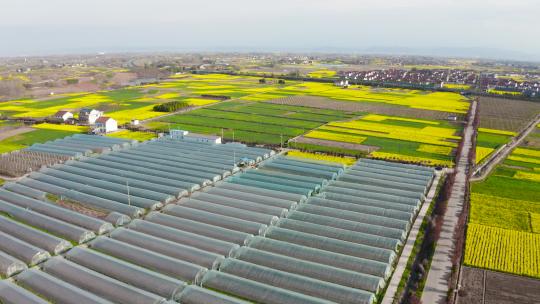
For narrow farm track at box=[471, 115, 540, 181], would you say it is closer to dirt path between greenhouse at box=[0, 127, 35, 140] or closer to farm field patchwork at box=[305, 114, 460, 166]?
farm field patchwork at box=[305, 114, 460, 166]

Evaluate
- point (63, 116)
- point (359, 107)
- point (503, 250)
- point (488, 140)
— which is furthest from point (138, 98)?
point (503, 250)

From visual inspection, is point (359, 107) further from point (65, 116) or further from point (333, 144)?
point (65, 116)

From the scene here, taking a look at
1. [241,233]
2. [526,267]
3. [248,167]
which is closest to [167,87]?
[248,167]

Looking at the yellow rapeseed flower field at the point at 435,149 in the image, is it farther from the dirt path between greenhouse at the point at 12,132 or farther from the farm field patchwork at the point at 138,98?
the dirt path between greenhouse at the point at 12,132

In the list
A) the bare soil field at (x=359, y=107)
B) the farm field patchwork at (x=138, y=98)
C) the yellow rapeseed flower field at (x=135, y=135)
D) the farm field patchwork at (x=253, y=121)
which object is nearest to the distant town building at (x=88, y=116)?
the farm field patchwork at (x=138, y=98)

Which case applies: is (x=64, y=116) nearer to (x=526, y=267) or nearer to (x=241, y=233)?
(x=241, y=233)
